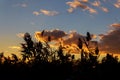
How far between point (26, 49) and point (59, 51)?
4.98m

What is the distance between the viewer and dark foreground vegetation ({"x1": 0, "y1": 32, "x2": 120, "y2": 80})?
3900cm

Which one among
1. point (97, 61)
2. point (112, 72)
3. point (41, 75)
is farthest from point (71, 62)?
point (112, 72)

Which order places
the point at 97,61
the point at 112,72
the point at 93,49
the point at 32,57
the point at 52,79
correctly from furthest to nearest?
1. the point at 32,57
2. the point at 93,49
3. the point at 97,61
4. the point at 52,79
5. the point at 112,72

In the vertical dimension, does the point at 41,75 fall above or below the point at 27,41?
below

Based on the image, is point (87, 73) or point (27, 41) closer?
point (87, 73)

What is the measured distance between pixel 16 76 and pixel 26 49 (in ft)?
38.9

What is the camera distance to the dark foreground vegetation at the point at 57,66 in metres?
39.0

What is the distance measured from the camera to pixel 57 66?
148 feet

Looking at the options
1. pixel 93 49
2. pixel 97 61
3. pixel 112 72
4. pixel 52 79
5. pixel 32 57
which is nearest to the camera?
pixel 112 72

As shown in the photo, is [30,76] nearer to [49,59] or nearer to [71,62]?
[71,62]

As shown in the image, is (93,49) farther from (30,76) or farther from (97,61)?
(30,76)

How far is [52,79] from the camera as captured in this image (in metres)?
41.6

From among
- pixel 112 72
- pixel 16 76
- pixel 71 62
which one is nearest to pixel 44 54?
pixel 71 62

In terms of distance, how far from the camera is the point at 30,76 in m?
42.6
